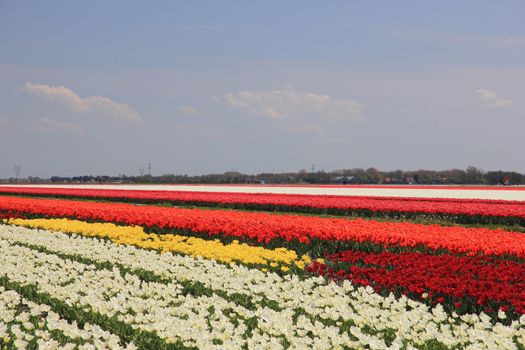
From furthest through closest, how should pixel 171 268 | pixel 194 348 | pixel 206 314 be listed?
pixel 171 268
pixel 206 314
pixel 194 348

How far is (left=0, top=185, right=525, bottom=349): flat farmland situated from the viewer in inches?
258

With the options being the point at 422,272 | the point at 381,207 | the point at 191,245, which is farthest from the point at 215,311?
the point at 381,207

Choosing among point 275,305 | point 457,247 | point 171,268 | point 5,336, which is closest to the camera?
point 5,336

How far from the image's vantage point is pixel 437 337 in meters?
6.30

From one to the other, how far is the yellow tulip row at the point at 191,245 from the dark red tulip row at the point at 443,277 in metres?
0.91

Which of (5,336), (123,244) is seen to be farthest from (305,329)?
(123,244)

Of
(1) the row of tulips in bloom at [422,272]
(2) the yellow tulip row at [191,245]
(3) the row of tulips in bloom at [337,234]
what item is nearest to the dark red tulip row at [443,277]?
(1) the row of tulips in bloom at [422,272]

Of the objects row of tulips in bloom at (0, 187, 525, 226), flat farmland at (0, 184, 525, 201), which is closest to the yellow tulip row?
row of tulips in bloom at (0, 187, 525, 226)

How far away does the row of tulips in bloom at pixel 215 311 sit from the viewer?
20.9 ft

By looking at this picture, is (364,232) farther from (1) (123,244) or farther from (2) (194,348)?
(2) (194,348)

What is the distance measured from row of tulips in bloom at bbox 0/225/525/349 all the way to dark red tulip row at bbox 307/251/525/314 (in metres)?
0.34

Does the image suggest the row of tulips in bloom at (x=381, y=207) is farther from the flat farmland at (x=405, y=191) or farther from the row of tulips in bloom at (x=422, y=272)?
the row of tulips in bloom at (x=422, y=272)

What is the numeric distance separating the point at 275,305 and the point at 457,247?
6.60m

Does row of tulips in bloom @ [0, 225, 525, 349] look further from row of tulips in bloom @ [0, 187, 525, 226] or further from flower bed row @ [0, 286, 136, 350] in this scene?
row of tulips in bloom @ [0, 187, 525, 226]
